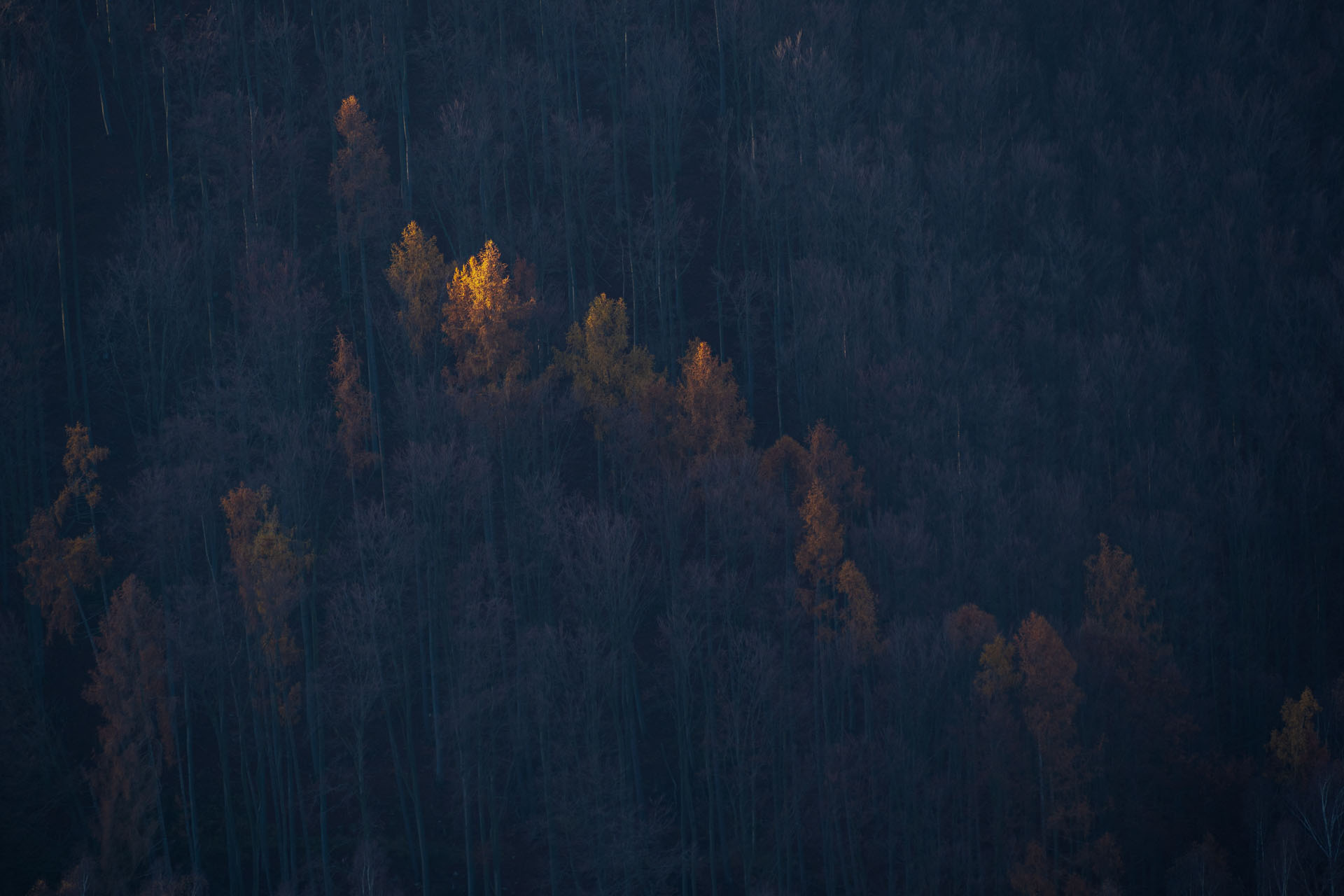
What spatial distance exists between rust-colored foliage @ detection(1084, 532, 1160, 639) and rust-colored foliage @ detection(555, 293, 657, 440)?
17.2 meters

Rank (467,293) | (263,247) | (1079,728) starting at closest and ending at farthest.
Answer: (1079,728) → (467,293) → (263,247)

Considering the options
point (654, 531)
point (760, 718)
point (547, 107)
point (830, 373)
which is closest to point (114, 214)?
point (547, 107)

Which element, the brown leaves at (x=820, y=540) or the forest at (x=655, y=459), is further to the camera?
the brown leaves at (x=820, y=540)

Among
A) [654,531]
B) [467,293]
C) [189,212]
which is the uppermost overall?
[189,212]

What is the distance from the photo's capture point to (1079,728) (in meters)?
34.1

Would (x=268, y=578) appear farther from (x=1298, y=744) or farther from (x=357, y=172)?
(x=1298, y=744)

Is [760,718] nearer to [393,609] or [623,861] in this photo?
[623,861]

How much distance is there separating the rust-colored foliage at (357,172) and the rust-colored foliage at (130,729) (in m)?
17.9

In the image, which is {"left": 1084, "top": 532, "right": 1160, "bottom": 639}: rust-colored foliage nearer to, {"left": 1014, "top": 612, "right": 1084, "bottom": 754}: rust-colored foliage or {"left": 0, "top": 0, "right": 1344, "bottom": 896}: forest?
{"left": 0, "top": 0, "right": 1344, "bottom": 896}: forest

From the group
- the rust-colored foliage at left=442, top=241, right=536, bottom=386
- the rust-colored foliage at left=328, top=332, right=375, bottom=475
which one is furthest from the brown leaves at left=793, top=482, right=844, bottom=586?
the rust-colored foliage at left=328, top=332, right=375, bottom=475

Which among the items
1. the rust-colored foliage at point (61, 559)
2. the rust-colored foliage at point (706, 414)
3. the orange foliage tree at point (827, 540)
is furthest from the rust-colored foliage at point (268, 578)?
the orange foliage tree at point (827, 540)

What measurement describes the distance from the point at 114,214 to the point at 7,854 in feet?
95.3

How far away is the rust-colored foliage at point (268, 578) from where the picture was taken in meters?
32.3

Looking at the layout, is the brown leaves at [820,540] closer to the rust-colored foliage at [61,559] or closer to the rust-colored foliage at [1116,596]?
the rust-colored foliage at [1116,596]
